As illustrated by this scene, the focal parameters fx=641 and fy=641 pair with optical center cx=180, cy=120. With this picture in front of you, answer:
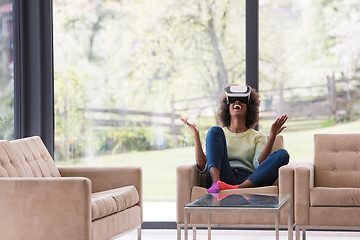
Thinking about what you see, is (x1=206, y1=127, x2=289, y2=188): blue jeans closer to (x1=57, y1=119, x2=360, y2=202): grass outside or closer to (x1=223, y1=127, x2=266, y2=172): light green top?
(x1=223, y1=127, x2=266, y2=172): light green top

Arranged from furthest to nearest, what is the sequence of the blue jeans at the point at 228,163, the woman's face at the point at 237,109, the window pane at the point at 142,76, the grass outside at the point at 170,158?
1. the window pane at the point at 142,76
2. the grass outside at the point at 170,158
3. the woman's face at the point at 237,109
4. the blue jeans at the point at 228,163

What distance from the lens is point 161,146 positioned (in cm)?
559

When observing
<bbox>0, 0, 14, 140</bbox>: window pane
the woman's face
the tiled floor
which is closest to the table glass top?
the woman's face

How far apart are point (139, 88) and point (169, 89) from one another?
26 cm

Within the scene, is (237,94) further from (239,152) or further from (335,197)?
(335,197)

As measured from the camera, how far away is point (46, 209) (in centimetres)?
353

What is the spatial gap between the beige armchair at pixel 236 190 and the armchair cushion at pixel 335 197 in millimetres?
162

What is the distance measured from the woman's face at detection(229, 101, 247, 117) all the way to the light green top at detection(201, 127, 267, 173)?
5.8 inches

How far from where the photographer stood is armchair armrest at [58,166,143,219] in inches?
180

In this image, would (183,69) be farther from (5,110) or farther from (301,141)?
(5,110)

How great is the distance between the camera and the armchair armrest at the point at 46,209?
11.5 feet

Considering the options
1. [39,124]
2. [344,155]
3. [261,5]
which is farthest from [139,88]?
[344,155]

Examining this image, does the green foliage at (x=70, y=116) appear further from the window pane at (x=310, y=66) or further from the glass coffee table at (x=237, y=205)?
the glass coffee table at (x=237, y=205)

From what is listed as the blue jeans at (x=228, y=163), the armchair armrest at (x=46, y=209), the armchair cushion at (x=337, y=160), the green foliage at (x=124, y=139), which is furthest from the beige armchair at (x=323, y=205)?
the green foliage at (x=124, y=139)
